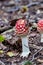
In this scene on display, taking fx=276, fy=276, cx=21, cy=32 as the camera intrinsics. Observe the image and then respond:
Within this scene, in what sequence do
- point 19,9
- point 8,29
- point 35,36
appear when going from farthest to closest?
point 19,9, point 8,29, point 35,36

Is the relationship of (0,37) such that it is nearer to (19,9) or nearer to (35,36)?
(35,36)

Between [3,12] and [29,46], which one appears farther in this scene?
[3,12]

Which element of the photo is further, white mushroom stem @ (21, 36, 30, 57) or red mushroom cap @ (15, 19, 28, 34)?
white mushroom stem @ (21, 36, 30, 57)

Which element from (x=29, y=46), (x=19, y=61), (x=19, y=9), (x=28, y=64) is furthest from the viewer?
(x=19, y=9)

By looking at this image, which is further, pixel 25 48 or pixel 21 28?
pixel 25 48

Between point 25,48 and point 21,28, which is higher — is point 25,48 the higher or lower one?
the lower one

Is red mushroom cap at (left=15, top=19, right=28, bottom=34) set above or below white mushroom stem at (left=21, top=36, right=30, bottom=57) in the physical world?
above

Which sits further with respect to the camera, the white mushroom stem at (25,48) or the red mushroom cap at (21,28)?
the white mushroom stem at (25,48)

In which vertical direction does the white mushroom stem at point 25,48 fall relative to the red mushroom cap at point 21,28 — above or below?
below

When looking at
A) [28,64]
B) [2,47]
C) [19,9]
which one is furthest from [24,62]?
[19,9]

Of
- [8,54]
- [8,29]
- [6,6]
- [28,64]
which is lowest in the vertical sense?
[28,64]

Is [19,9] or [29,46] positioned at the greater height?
[19,9]
